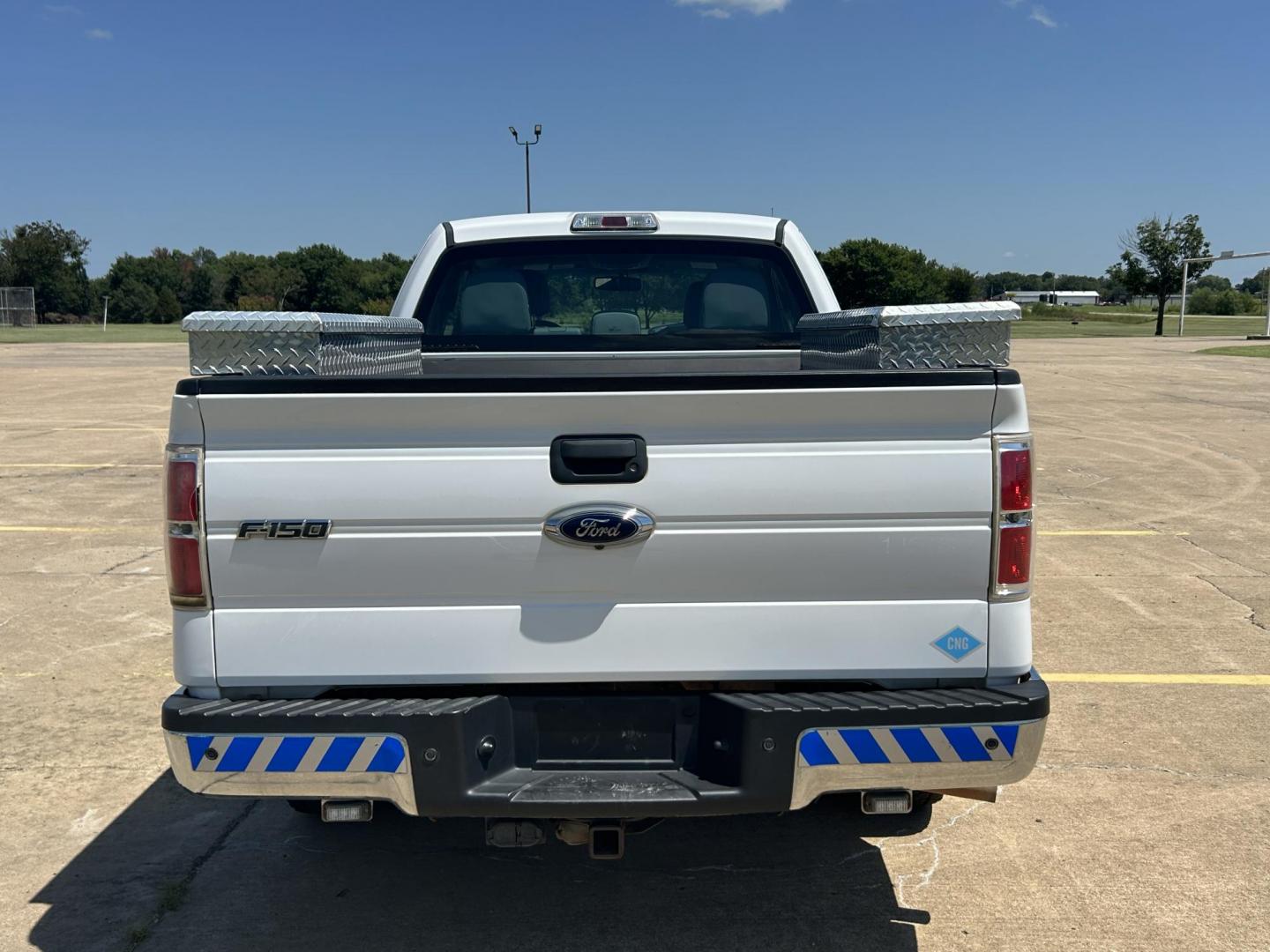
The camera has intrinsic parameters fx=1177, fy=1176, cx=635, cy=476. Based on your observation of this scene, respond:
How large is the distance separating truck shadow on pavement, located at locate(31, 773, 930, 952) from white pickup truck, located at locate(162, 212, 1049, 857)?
1.80ft

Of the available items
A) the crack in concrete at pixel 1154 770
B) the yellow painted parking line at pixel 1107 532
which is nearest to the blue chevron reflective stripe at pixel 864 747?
the crack in concrete at pixel 1154 770

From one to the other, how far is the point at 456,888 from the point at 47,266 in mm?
106222

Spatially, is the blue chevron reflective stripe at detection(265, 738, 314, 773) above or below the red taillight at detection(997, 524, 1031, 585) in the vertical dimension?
below

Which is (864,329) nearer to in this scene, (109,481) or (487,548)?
(487,548)

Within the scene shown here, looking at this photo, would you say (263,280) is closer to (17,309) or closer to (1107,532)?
(17,309)

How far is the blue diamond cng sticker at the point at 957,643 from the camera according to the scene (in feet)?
9.48

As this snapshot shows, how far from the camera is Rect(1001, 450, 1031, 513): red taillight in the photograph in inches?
111

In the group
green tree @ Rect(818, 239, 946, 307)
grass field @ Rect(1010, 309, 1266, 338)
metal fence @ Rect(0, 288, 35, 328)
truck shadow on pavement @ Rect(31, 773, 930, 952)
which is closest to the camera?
truck shadow on pavement @ Rect(31, 773, 930, 952)

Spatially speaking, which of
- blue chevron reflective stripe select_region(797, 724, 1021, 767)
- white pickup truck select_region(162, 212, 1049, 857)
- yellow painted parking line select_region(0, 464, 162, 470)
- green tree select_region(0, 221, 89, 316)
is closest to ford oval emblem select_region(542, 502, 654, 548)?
white pickup truck select_region(162, 212, 1049, 857)

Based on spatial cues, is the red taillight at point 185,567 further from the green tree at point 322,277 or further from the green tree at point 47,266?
the green tree at point 47,266

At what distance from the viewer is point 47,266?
9675 cm

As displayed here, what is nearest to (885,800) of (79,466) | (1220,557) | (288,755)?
(288,755)

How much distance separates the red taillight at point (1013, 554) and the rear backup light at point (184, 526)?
6.26 feet

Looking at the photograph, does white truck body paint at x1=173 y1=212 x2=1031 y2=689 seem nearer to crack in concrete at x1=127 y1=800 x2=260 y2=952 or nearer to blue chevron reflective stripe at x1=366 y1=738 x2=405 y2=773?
blue chevron reflective stripe at x1=366 y1=738 x2=405 y2=773
